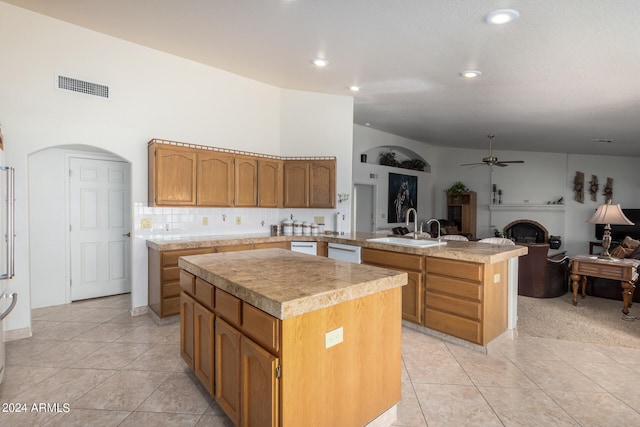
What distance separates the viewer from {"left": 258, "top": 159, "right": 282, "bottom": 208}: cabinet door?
15.7 ft

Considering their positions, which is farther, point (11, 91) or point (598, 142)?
point (598, 142)

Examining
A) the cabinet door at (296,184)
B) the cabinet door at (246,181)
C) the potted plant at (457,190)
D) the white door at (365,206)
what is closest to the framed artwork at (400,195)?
the white door at (365,206)

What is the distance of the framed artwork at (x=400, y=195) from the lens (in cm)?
813

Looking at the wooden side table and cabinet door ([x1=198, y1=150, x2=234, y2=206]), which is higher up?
cabinet door ([x1=198, y1=150, x2=234, y2=206])

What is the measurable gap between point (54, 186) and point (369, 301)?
4.59 m

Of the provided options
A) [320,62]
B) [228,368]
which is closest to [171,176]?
[320,62]

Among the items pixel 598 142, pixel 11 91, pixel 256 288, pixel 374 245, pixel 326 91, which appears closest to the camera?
pixel 256 288

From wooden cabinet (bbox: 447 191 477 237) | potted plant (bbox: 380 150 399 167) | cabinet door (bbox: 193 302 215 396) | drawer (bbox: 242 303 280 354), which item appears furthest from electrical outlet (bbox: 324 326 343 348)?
wooden cabinet (bbox: 447 191 477 237)

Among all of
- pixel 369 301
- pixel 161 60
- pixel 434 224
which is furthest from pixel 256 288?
pixel 434 224

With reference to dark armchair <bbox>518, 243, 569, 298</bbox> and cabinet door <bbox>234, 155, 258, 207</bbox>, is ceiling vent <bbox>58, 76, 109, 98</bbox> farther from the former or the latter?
dark armchair <bbox>518, 243, 569, 298</bbox>

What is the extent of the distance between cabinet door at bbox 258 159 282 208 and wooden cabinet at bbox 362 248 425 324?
1.96 meters

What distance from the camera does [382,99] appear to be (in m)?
5.21

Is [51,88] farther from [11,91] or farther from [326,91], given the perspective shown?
[326,91]

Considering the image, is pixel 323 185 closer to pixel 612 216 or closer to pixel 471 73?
pixel 471 73
